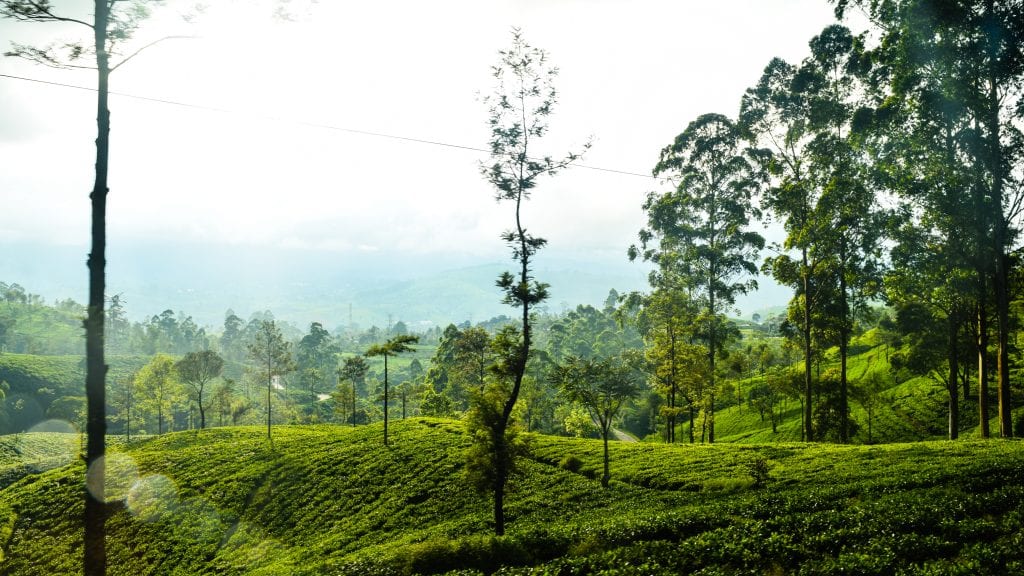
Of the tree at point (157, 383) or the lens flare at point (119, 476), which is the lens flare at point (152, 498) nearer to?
the lens flare at point (119, 476)

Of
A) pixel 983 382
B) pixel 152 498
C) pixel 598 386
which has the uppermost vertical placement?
pixel 983 382

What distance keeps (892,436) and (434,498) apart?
51.6 m

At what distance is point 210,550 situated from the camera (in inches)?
1112

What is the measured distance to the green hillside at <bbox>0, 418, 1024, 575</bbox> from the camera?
12.1 m

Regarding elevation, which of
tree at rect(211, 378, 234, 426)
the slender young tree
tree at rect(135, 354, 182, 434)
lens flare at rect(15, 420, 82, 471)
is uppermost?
the slender young tree

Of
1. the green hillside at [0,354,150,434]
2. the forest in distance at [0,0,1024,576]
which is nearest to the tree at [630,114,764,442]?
the forest in distance at [0,0,1024,576]

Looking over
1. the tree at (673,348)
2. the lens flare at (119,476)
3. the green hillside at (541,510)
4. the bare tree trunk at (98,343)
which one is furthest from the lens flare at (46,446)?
the tree at (673,348)

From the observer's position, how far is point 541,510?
2520 centimetres

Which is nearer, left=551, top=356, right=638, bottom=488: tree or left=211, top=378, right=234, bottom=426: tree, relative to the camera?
left=551, top=356, right=638, bottom=488: tree

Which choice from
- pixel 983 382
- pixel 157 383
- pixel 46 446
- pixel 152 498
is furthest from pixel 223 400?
pixel 983 382

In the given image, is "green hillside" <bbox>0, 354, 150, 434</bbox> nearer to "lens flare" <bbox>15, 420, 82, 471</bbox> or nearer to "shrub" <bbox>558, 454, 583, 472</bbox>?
"lens flare" <bbox>15, 420, 82, 471</bbox>

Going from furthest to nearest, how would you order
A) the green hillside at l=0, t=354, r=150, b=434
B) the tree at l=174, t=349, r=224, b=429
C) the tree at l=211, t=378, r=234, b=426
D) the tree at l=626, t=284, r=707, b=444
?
the green hillside at l=0, t=354, r=150, b=434, the tree at l=211, t=378, r=234, b=426, the tree at l=174, t=349, r=224, b=429, the tree at l=626, t=284, r=707, b=444

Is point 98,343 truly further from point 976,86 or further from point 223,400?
point 223,400

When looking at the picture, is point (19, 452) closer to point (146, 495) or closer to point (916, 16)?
point (146, 495)
